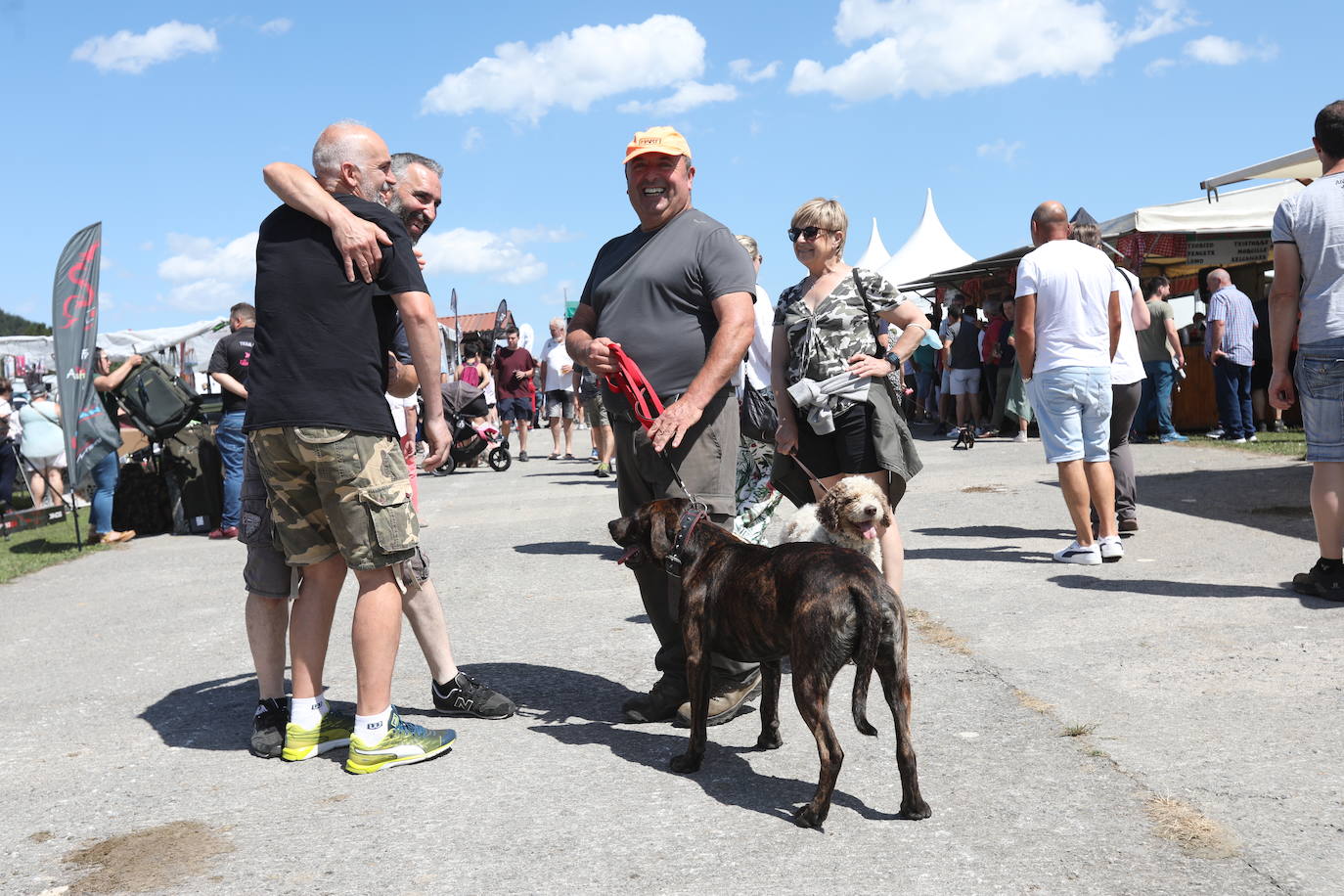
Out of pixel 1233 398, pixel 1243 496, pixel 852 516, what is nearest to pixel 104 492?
pixel 852 516

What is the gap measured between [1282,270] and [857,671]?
3.75 meters

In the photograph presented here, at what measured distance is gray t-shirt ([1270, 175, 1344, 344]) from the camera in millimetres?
Answer: 5301

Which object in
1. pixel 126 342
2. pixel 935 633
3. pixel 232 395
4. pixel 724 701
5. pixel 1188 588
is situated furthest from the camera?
pixel 126 342

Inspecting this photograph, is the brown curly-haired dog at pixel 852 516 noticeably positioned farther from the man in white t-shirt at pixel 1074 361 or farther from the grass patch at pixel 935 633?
the man in white t-shirt at pixel 1074 361

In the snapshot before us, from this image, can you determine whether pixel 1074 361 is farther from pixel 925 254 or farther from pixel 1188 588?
pixel 925 254

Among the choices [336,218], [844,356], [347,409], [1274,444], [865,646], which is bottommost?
[1274,444]

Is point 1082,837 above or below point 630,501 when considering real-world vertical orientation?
A: below

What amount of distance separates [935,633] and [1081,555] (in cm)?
201

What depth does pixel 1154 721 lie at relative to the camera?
3.82 meters

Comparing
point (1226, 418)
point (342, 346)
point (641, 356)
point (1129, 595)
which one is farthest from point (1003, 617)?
point (1226, 418)

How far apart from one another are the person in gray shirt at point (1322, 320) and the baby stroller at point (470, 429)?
12114mm

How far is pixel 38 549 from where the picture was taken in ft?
36.3

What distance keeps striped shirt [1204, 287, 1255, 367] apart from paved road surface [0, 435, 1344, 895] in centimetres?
734

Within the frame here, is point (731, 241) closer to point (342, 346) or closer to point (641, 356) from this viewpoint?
point (641, 356)
